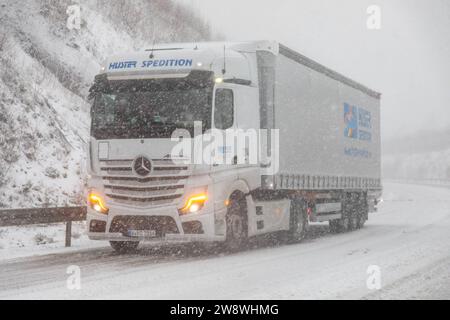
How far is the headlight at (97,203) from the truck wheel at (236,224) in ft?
7.44

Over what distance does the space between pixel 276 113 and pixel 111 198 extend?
3992 millimetres

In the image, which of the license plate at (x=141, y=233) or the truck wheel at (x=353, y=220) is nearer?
the license plate at (x=141, y=233)

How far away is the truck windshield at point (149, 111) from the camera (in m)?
12.5

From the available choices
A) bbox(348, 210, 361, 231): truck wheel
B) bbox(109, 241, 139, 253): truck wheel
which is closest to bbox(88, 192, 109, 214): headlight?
bbox(109, 241, 139, 253): truck wheel

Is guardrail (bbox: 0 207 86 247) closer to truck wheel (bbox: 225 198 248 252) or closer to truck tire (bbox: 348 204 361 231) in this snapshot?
truck wheel (bbox: 225 198 248 252)

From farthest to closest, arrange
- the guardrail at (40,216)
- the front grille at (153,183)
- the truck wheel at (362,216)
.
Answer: the truck wheel at (362,216), the guardrail at (40,216), the front grille at (153,183)

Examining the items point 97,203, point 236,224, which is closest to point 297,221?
point 236,224

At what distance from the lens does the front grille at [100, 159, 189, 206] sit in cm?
1239

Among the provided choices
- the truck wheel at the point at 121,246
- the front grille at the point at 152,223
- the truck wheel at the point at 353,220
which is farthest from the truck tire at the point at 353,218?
the front grille at the point at 152,223

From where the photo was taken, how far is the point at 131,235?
12680mm

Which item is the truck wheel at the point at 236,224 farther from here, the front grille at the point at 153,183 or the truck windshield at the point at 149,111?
the truck windshield at the point at 149,111

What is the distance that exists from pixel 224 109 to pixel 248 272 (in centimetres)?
351

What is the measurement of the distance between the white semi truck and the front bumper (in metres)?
0.02

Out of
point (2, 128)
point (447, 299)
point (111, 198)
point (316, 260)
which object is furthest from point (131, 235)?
point (2, 128)
